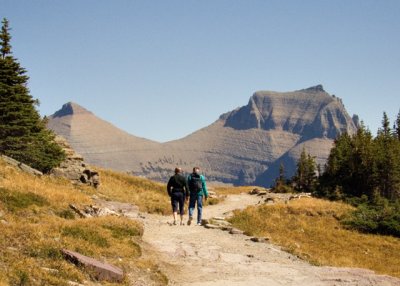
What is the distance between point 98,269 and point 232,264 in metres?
5.50

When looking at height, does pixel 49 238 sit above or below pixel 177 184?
below

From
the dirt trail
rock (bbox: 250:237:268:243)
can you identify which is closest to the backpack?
the dirt trail

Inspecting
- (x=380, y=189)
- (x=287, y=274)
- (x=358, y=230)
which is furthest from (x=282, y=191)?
(x=287, y=274)

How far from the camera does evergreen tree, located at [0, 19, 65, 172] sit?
107ft

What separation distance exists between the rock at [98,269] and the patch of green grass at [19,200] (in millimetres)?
8088

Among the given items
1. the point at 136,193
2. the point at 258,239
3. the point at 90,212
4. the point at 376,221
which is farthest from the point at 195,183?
the point at 376,221

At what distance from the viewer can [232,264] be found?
15586mm

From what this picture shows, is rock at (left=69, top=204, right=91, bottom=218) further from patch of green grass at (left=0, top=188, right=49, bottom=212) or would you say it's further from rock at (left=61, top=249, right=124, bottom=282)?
rock at (left=61, top=249, right=124, bottom=282)

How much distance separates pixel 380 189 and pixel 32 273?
60818 millimetres

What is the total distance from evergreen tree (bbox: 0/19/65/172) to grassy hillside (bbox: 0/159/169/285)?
853cm

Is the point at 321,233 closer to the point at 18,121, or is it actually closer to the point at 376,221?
the point at 376,221

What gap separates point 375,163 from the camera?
60469mm

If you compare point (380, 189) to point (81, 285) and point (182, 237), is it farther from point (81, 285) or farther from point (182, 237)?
point (81, 285)

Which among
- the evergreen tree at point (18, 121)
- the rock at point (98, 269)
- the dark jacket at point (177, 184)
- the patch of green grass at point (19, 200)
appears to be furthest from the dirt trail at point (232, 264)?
the evergreen tree at point (18, 121)
